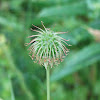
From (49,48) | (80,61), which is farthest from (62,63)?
(49,48)

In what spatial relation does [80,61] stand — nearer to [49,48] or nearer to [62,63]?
[62,63]

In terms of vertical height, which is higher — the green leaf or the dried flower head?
the green leaf

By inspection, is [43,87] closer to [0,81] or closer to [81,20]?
[0,81]

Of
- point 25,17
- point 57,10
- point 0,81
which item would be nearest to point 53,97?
point 0,81

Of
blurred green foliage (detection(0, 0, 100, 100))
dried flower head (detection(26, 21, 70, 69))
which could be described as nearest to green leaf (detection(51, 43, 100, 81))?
blurred green foliage (detection(0, 0, 100, 100))

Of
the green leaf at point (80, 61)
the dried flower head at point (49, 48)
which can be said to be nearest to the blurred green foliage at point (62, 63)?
the green leaf at point (80, 61)

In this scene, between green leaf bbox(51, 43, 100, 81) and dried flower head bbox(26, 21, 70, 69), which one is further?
green leaf bbox(51, 43, 100, 81)

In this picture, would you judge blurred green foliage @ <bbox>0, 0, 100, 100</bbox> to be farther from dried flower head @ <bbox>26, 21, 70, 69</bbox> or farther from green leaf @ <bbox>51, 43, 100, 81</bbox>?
dried flower head @ <bbox>26, 21, 70, 69</bbox>

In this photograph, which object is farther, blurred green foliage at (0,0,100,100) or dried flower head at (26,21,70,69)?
blurred green foliage at (0,0,100,100)

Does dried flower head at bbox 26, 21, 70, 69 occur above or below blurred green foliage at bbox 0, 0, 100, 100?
below
